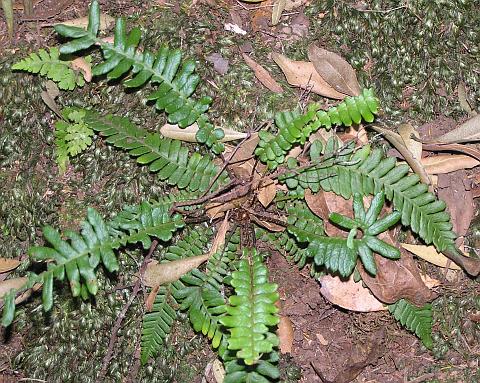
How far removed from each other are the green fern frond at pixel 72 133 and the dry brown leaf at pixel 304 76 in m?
1.18

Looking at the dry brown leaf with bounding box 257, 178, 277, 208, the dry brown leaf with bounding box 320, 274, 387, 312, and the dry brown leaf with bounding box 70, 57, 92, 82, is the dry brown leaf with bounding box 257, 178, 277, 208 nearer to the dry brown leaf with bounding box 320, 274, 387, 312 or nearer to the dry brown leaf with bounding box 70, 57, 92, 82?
the dry brown leaf with bounding box 320, 274, 387, 312

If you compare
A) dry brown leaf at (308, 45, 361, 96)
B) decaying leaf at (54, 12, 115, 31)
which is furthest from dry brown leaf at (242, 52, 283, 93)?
decaying leaf at (54, 12, 115, 31)

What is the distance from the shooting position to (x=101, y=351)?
399 cm

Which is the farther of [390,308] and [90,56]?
[90,56]

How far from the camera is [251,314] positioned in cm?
314

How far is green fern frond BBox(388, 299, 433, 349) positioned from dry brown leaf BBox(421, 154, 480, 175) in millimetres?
756

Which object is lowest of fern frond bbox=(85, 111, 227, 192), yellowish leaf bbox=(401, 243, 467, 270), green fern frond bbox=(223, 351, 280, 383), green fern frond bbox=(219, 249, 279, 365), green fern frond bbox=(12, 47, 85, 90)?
green fern frond bbox=(223, 351, 280, 383)

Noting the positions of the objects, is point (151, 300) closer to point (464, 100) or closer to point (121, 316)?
point (121, 316)

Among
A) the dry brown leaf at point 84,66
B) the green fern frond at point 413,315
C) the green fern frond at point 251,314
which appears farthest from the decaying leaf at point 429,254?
the dry brown leaf at point 84,66

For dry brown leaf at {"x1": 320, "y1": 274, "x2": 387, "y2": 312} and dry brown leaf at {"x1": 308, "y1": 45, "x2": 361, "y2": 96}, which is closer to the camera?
Answer: dry brown leaf at {"x1": 320, "y1": 274, "x2": 387, "y2": 312}

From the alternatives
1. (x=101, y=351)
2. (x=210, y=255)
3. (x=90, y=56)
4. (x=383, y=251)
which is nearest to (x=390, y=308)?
(x=383, y=251)

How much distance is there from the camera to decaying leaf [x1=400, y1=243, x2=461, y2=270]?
3750 millimetres

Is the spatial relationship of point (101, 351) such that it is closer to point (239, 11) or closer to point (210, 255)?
point (210, 255)

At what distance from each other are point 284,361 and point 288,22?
2.01 meters
